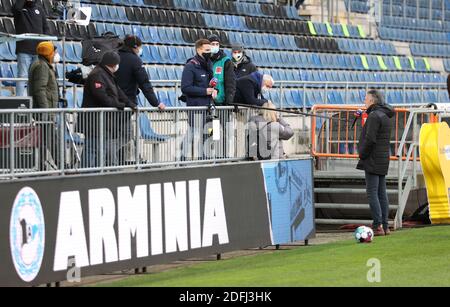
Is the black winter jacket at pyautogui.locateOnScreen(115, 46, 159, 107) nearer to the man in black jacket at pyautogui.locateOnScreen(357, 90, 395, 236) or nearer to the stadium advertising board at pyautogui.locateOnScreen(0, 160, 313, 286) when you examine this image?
the stadium advertising board at pyautogui.locateOnScreen(0, 160, 313, 286)

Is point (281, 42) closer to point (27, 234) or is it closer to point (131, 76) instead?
point (131, 76)

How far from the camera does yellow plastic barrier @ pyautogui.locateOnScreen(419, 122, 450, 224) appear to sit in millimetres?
16672

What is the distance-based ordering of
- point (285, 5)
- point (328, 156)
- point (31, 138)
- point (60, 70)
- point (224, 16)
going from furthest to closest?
point (285, 5), point (224, 16), point (60, 70), point (328, 156), point (31, 138)

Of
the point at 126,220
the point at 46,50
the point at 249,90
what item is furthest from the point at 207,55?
the point at 126,220

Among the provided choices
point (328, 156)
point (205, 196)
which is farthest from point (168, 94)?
point (205, 196)

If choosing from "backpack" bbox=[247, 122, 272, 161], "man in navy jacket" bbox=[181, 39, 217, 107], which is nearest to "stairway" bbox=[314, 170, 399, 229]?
"backpack" bbox=[247, 122, 272, 161]

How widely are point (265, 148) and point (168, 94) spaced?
6.83m

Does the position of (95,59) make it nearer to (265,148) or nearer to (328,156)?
(265,148)

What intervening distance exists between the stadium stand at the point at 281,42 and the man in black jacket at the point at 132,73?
169 inches

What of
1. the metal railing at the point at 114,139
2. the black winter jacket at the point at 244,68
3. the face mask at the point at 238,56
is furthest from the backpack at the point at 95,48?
the face mask at the point at 238,56

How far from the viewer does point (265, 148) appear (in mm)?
14602

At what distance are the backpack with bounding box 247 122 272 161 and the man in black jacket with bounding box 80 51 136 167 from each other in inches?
83.5

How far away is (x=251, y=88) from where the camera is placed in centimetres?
1544

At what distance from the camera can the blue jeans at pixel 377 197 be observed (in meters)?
15.2
